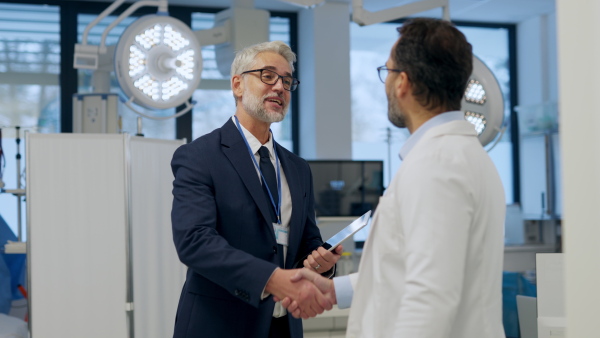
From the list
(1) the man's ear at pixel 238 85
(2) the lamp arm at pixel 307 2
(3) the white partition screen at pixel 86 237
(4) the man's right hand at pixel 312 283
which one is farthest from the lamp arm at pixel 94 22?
(4) the man's right hand at pixel 312 283

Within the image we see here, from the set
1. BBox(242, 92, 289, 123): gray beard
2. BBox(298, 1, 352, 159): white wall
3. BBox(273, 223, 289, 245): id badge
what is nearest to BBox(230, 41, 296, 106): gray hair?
BBox(242, 92, 289, 123): gray beard

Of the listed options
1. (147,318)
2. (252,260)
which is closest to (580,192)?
(252,260)

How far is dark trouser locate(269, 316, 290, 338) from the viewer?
203 centimetres

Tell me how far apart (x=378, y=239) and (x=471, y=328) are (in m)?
0.24

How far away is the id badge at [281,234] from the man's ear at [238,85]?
0.48 m

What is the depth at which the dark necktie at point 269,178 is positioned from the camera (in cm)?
205

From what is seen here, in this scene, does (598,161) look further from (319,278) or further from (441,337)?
(319,278)

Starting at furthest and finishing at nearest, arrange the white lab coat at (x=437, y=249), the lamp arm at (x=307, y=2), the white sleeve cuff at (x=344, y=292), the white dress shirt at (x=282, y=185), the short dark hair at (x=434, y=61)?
the lamp arm at (x=307, y=2) < the white dress shirt at (x=282, y=185) < the white sleeve cuff at (x=344, y=292) < the short dark hair at (x=434, y=61) < the white lab coat at (x=437, y=249)

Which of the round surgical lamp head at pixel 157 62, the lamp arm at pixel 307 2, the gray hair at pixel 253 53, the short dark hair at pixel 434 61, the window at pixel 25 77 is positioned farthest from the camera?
the window at pixel 25 77

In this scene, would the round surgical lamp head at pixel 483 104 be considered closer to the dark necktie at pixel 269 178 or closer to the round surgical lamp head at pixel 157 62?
the round surgical lamp head at pixel 157 62

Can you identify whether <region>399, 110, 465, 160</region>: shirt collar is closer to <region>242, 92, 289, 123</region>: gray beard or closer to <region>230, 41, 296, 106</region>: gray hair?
<region>242, 92, 289, 123</region>: gray beard

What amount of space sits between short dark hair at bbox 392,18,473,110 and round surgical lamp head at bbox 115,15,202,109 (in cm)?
227

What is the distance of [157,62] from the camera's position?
3441 mm

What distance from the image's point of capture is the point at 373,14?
3.54m
